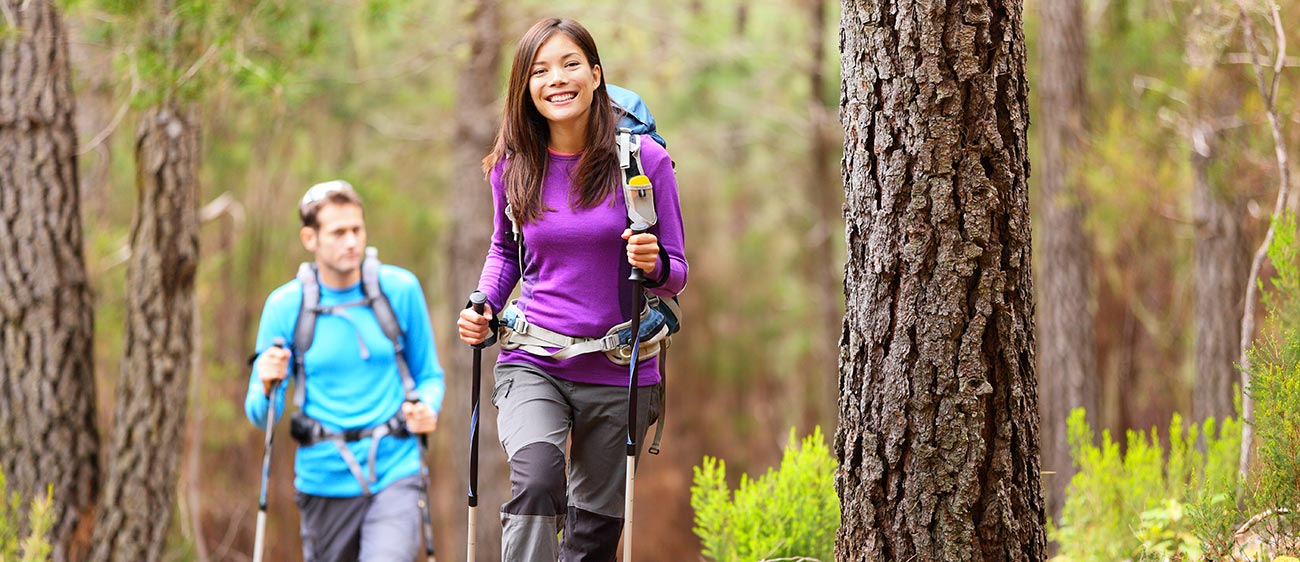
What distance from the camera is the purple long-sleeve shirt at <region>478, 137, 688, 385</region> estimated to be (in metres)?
3.40

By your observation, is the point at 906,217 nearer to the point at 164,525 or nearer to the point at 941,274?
the point at 941,274

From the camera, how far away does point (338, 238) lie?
4.57 m

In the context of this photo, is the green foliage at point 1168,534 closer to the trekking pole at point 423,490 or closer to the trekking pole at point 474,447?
the trekking pole at point 474,447

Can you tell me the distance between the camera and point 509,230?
3619 mm

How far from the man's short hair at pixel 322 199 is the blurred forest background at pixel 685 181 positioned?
147 centimetres

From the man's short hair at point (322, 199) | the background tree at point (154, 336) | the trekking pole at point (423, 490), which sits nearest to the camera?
the trekking pole at point (423, 490)

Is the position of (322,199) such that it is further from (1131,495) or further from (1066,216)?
(1066,216)

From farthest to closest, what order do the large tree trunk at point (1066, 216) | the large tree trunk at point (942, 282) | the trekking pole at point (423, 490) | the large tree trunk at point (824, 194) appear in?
the large tree trunk at point (824, 194), the large tree trunk at point (1066, 216), the trekking pole at point (423, 490), the large tree trunk at point (942, 282)

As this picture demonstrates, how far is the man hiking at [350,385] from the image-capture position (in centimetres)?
443

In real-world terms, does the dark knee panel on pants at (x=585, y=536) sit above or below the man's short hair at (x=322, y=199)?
below

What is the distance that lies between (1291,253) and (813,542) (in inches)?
72.6

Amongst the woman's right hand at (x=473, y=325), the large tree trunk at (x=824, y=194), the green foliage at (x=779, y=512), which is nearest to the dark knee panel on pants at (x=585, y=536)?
the woman's right hand at (x=473, y=325)

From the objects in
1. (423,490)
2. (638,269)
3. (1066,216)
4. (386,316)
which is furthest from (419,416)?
(1066,216)

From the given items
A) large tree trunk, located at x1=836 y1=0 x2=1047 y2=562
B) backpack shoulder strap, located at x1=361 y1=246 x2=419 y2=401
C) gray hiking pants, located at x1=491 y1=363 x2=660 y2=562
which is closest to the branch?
large tree trunk, located at x1=836 y1=0 x2=1047 y2=562
